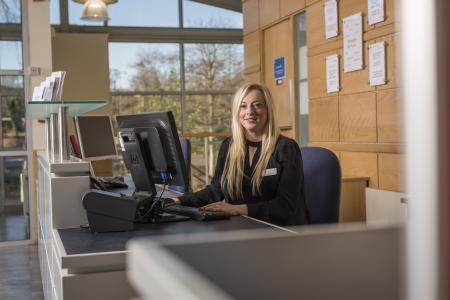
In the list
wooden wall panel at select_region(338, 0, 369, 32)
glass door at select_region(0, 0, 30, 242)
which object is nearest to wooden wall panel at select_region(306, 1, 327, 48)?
wooden wall panel at select_region(338, 0, 369, 32)

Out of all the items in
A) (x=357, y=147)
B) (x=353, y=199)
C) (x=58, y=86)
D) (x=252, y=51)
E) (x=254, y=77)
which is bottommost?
(x=353, y=199)

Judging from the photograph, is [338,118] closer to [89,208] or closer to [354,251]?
[89,208]

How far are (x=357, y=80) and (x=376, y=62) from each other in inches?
12.5

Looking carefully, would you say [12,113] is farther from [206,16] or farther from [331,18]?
[206,16]

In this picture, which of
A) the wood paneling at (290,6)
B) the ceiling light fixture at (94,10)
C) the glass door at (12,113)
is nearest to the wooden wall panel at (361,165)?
the wood paneling at (290,6)

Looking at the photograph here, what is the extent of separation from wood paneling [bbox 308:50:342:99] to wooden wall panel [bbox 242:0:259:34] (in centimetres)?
149

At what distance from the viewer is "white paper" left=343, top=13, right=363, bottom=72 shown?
13.6 feet

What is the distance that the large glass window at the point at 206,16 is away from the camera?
35.0 feet

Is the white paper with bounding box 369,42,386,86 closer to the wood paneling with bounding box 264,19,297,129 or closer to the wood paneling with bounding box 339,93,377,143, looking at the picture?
the wood paneling with bounding box 339,93,377,143

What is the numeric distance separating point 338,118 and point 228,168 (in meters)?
2.09

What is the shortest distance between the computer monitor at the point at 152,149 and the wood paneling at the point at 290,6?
9.99 feet

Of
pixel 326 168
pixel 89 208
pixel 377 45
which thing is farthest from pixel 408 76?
pixel 377 45

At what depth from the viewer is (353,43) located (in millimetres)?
4238

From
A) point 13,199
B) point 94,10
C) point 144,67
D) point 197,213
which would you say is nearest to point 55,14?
point 144,67
